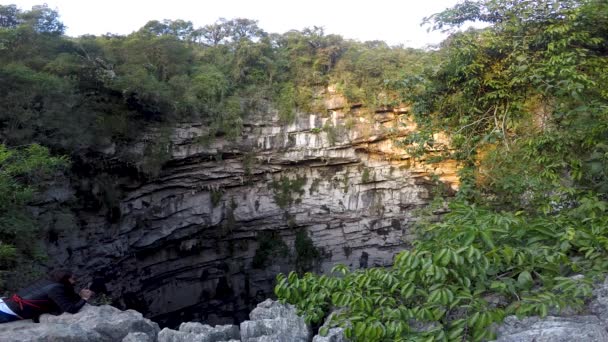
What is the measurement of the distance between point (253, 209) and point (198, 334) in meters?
9.28

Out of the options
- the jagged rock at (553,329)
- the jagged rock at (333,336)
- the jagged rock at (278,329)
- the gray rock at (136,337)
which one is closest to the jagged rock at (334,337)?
the jagged rock at (333,336)

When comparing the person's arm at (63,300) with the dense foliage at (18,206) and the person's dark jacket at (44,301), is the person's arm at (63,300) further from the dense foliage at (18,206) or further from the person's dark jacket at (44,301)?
the dense foliage at (18,206)

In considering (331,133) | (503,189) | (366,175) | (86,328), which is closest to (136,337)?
(86,328)

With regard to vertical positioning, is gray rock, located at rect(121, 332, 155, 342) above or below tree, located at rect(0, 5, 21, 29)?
below

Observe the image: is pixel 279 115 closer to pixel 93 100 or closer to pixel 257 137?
pixel 257 137

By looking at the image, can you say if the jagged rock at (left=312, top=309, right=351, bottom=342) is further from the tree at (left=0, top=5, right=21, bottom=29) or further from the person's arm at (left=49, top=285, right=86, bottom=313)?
the tree at (left=0, top=5, right=21, bottom=29)

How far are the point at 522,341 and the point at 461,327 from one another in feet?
1.10

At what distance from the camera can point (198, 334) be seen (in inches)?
143

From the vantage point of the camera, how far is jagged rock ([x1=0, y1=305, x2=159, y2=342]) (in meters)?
3.37

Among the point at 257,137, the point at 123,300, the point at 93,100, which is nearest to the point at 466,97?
the point at 257,137

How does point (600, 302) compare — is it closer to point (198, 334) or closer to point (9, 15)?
point (198, 334)

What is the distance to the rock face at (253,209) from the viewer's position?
11.6 meters

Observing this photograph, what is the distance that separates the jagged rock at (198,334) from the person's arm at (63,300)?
3.06 feet

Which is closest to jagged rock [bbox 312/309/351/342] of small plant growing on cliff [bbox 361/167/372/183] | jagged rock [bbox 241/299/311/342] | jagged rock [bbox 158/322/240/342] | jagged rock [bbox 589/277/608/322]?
jagged rock [bbox 241/299/311/342]
